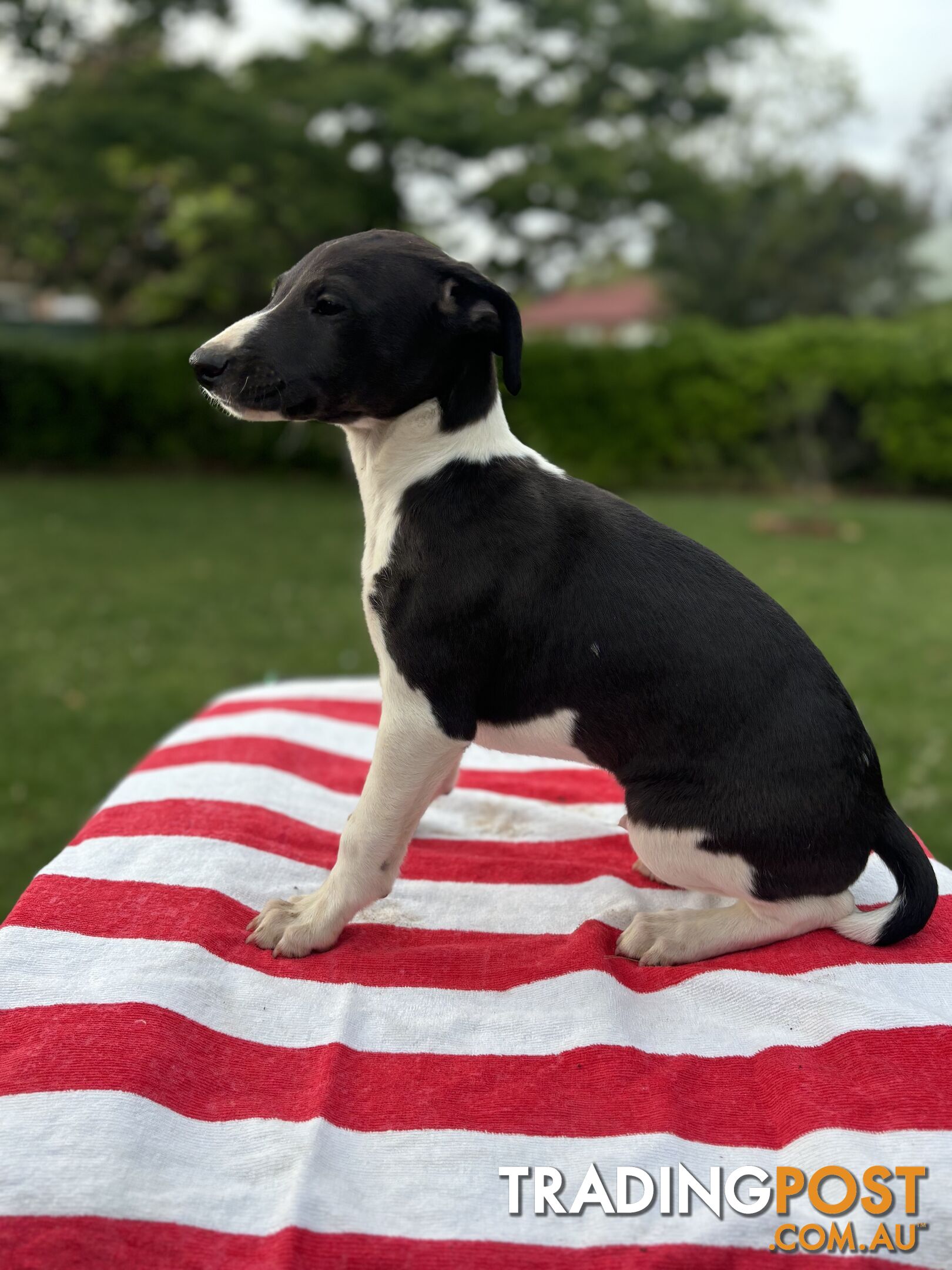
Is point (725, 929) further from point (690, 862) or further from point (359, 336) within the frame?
point (359, 336)

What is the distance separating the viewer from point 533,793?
10.0ft

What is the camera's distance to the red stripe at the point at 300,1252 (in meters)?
1.39

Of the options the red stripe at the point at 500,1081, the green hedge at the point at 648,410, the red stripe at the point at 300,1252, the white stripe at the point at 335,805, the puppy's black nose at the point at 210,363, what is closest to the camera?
the red stripe at the point at 300,1252

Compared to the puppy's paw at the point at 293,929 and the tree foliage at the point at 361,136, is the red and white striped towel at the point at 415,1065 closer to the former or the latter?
the puppy's paw at the point at 293,929

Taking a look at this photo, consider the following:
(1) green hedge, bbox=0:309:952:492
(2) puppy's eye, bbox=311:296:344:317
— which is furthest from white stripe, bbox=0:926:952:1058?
(1) green hedge, bbox=0:309:952:492

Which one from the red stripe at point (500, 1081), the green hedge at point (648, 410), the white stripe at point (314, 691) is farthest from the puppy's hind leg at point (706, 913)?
the green hedge at point (648, 410)

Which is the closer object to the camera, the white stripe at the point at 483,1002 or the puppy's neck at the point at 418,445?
the white stripe at the point at 483,1002

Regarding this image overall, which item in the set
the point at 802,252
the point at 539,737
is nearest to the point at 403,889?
the point at 539,737

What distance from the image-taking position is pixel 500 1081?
1765 millimetres

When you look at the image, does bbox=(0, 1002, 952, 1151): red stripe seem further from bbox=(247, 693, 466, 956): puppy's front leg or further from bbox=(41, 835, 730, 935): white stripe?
bbox=(41, 835, 730, 935): white stripe

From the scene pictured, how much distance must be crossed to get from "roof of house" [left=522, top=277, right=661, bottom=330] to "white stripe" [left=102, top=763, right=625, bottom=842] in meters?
43.6

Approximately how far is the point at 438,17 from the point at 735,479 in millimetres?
8204

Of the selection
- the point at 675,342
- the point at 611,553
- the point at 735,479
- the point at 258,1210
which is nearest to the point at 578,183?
the point at 675,342

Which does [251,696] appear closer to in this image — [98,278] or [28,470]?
[28,470]
